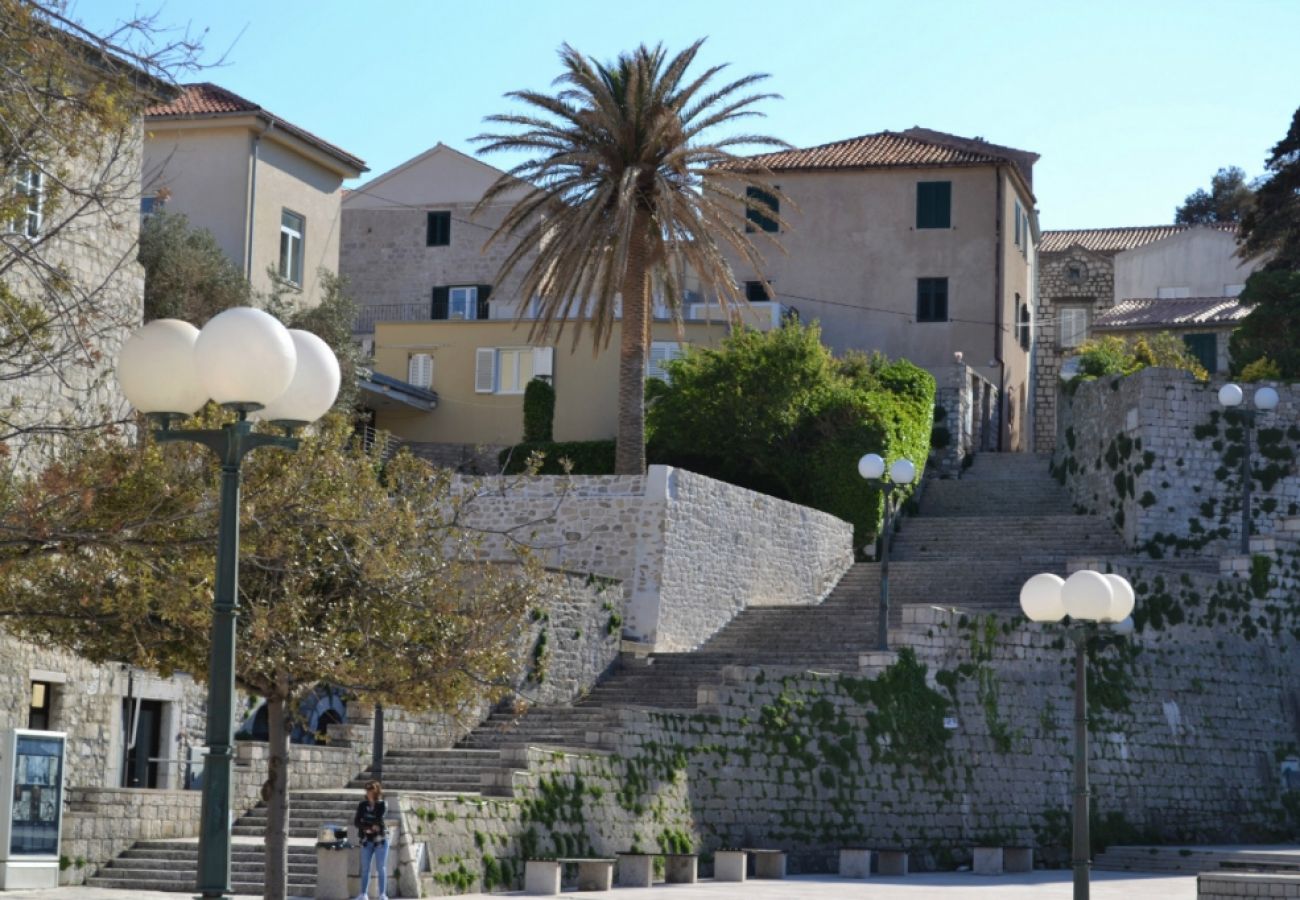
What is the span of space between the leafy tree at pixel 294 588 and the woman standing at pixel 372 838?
213 cm

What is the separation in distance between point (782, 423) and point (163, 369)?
29.0m

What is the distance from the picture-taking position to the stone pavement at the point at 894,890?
22359mm

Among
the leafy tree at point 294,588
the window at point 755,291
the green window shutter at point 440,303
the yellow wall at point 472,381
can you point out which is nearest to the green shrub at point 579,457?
the yellow wall at point 472,381

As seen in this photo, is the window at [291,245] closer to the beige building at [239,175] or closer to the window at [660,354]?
the beige building at [239,175]

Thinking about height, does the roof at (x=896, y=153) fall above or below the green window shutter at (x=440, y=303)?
above

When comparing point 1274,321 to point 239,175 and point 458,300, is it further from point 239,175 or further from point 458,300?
point 239,175

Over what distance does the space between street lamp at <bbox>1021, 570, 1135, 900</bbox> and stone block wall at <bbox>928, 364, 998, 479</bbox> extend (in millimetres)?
28071

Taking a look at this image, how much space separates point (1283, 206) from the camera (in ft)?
149

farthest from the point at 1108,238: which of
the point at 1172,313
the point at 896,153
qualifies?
the point at 896,153

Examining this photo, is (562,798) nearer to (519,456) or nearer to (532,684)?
(532,684)

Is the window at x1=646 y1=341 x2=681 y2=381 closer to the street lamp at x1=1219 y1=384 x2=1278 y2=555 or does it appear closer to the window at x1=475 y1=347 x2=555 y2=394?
the window at x1=475 y1=347 x2=555 y2=394

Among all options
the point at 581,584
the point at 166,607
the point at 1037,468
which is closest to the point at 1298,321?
the point at 1037,468

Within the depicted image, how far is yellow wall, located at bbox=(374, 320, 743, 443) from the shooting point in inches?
1779

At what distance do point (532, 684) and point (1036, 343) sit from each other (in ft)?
112
